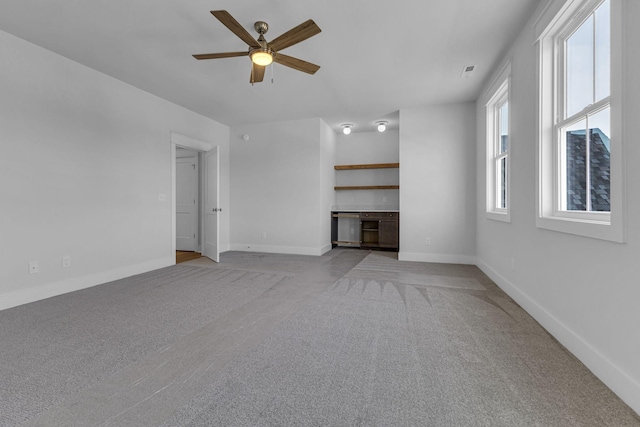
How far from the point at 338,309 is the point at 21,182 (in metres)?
3.38

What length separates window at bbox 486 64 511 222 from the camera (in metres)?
3.53

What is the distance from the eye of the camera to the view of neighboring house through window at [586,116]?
169 centimetres

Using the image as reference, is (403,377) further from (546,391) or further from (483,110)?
(483,110)

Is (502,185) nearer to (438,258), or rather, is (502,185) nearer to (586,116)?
(438,258)

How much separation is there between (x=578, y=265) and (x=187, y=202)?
6265 millimetres

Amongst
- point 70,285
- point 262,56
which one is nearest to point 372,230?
point 262,56

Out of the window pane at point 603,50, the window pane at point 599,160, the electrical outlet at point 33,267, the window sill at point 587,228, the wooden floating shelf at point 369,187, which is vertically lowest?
the electrical outlet at point 33,267

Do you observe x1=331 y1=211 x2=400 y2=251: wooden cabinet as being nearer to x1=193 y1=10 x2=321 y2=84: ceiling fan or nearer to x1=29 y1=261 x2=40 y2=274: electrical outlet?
x1=193 y1=10 x2=321 y2=84: ceiling fan

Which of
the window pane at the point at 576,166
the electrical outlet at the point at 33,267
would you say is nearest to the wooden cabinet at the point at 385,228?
the window pane at the point at 576,166

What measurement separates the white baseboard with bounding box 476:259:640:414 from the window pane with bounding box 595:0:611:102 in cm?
150

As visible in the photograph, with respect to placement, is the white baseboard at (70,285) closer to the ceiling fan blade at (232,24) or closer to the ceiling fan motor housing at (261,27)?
the ceiling fan blade at (232,24)

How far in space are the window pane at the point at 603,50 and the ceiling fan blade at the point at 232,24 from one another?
7.86 ft

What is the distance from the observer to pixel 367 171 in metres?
6.57

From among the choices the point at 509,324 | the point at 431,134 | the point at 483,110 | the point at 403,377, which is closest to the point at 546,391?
the point at 403,377
